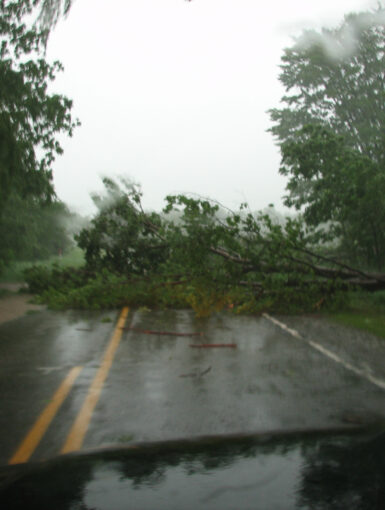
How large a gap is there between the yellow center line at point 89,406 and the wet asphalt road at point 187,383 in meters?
0.05

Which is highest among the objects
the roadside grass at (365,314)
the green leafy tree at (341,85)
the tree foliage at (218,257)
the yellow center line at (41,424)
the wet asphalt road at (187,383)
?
the green leafy tree at (341,85)

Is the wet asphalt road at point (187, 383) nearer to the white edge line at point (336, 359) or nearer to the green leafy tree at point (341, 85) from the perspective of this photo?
the white edge line at point (336, 359)

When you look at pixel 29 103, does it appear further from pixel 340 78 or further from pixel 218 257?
pixel 340 78

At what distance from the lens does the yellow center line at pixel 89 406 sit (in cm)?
442

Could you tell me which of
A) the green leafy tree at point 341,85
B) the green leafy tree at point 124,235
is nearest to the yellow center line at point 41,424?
the green leafy tree at point 124,235

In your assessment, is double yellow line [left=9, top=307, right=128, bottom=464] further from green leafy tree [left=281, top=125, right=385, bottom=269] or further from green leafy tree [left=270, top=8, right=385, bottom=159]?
green leafy tree [left=270, top=8, right=385, bottom=159]

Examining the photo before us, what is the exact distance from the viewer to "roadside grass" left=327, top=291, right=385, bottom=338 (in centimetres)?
1140

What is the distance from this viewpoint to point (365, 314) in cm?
1357

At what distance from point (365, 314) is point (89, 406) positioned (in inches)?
389

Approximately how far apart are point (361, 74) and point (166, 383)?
99.8 feet

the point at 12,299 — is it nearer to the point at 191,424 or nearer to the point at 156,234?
the point at 156,234

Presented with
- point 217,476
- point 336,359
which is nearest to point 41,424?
point 217,476

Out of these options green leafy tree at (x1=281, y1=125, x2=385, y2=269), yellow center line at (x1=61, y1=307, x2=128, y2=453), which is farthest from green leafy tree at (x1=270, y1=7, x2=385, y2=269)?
yellow center line at (x1=61, y1=307, x2=128, y2=453)

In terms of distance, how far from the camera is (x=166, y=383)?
6.47 m
